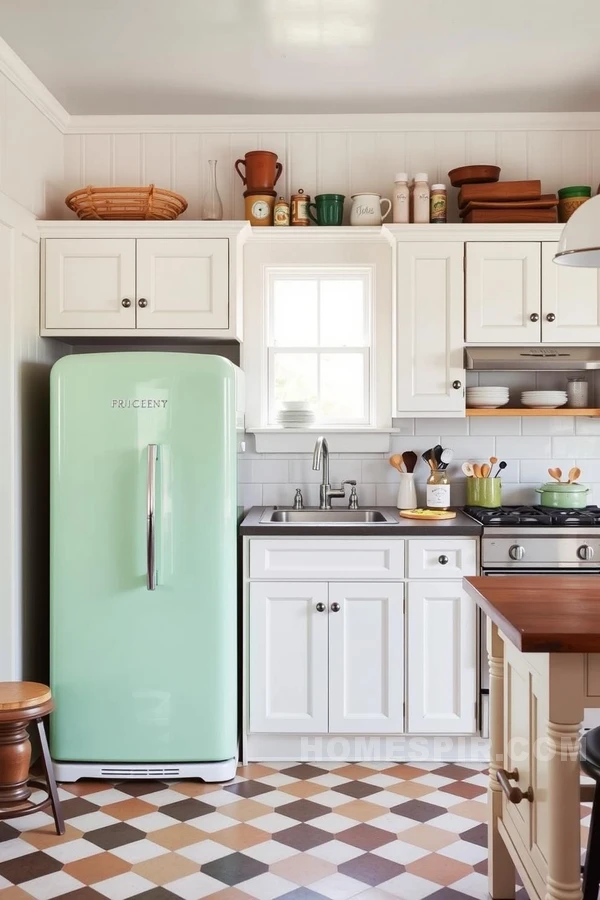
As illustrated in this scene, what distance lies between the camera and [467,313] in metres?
3.85

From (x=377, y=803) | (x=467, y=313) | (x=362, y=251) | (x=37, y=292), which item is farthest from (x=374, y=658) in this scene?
(x=37, y=292)

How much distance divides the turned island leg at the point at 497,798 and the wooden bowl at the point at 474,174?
232 centimetres

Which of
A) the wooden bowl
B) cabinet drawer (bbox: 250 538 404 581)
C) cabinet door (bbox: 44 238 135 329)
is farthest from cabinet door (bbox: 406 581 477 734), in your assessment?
the wooden bowl

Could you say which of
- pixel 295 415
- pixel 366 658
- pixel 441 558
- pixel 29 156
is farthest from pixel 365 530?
pixel 29 156

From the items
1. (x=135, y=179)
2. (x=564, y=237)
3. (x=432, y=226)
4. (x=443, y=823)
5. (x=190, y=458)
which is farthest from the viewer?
(x=135, y=179)

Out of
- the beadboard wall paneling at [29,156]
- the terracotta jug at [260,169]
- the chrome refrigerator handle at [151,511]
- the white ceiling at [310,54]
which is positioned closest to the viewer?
the white ceiling at [310,54]

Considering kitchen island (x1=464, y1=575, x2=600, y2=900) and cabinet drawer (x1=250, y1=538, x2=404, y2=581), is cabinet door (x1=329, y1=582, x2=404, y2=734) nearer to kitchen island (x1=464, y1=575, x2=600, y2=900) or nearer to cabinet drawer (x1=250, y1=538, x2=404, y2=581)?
cabinet drawer (x1=250, y1=538, x2=404, y2=581)

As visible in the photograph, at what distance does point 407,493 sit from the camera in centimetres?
404

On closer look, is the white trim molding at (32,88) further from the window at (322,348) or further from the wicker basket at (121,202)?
the window at (322,348)

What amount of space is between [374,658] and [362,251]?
1869 mm

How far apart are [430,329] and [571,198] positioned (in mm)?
898

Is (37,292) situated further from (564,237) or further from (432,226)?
(564,237)

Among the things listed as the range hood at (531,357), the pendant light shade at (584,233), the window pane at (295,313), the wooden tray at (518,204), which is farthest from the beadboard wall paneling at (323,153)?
the pendant light shade at (584,233)

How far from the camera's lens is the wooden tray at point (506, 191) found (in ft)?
12.6
